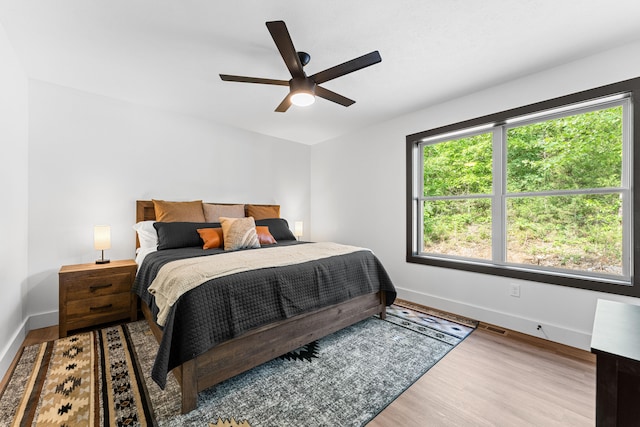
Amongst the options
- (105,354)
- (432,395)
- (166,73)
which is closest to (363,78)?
(166,73)

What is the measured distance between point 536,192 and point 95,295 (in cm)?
437

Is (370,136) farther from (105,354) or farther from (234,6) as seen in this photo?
(105,354)

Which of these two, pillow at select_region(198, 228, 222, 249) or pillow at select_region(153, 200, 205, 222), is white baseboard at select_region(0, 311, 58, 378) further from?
pillow at select_region(198, 228, 222, 249)

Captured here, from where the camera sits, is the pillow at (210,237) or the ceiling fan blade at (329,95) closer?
the ceiling fan blade at (329,95)

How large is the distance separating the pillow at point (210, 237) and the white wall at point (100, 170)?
0.91 m

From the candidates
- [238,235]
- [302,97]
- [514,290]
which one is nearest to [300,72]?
[302,97]

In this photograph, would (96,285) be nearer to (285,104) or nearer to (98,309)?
(98,309)

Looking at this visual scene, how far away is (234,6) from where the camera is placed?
171 cm

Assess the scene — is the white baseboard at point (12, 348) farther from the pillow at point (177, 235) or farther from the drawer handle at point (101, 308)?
the pillow at point (177, 235)

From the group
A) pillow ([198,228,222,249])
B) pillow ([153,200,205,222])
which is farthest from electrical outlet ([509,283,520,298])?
pillow ([153,200,205,222])

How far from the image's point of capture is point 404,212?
359 centimetres

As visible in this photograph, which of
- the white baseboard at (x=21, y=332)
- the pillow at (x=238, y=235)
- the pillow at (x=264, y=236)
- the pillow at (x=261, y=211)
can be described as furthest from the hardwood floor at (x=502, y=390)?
the pillow at (x=261, y=211)

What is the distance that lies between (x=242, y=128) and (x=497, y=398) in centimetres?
419

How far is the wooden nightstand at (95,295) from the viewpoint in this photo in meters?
2.40
